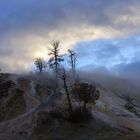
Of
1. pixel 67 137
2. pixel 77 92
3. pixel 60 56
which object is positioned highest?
pixel 60 56

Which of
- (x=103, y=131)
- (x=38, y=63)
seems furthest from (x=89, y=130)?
(x=38, y=63)

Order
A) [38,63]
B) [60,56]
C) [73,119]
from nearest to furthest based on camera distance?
[73,119]
[60,56]
[38,63]

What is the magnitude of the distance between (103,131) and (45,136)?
7.66 m

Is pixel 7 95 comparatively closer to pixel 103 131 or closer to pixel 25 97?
pixel 25 97

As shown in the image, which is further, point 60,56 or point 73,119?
point 60,56

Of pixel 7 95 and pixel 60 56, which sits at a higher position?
pixel 60 56

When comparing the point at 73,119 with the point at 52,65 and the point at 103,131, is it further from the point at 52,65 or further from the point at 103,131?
the point at 52,65

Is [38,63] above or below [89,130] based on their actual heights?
above

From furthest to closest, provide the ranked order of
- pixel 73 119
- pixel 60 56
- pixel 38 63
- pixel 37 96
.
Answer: pixel 38 63 < pixel 60 56 < pixel 37 96 < pixel 73 119

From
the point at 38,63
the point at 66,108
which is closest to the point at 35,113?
the point at 66,108

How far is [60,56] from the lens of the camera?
114 metres

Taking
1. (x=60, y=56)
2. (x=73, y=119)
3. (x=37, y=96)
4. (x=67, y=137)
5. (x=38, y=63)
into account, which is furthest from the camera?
(x=38, y=63)

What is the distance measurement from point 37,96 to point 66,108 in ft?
96.2

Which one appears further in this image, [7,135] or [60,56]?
[60,56]
